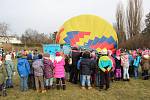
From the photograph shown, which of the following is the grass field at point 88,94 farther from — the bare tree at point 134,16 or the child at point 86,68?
the bare tree at point 134,16

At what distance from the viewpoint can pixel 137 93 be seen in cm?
940

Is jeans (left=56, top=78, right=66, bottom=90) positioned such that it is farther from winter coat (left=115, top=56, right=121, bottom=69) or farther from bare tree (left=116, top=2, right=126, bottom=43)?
bare tree (left=116, top=2, right=126, bottom=43)

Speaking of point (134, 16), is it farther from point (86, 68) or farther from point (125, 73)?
point (86, 68)

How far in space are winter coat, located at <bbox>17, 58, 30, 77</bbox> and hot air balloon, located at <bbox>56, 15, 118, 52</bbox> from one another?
5556 millimetres

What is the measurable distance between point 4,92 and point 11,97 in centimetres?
43

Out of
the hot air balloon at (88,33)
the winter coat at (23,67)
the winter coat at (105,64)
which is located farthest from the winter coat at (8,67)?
the hot air balloon at (88,33)

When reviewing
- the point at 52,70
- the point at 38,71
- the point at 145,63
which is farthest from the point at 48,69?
the point at 145,63

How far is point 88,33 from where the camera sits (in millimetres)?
15180

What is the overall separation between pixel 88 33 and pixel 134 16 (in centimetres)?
2966

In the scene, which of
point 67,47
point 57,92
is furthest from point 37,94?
point 67,47

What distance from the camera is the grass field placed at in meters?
8.81

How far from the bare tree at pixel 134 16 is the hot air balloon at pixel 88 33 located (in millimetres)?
28093

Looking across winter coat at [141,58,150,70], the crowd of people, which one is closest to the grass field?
the crowd of people

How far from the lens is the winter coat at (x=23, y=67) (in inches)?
381
